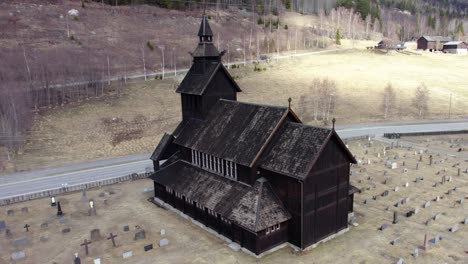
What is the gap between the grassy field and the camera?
65062 mm

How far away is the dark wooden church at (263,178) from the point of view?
2956 cm

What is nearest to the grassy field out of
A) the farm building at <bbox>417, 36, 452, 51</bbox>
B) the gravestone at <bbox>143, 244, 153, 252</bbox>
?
the farm building at <bbox>417, 36, 452, 51</bbox>

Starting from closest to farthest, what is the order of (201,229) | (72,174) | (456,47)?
(201,229)
(72,174)
(456,47)

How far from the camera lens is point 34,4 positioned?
11894cm

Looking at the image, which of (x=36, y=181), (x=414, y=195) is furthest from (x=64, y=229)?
(x=414, y=195)

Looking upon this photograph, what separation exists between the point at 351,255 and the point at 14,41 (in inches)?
4020

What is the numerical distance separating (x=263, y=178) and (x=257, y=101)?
56.2m

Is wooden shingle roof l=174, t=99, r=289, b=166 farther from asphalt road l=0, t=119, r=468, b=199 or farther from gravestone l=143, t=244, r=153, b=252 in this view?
asphalt road l=0, t=119, r=468, b=199

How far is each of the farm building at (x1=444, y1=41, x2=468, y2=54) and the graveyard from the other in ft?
422

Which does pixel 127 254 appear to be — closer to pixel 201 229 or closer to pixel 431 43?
pixel 201 229

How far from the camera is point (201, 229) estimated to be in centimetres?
3456

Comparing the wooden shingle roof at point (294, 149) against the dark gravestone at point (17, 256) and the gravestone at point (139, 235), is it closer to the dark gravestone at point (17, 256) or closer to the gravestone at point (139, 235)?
the gravestone at point (139, 235)

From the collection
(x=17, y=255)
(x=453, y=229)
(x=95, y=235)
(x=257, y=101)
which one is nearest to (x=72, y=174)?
(x=95, y=235)

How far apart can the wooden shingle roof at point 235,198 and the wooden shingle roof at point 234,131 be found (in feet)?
8.17
